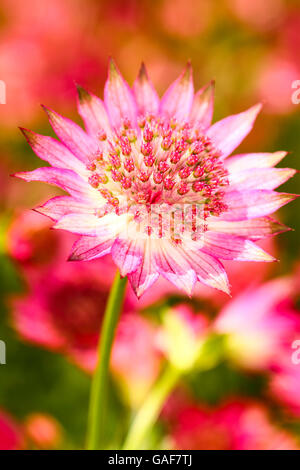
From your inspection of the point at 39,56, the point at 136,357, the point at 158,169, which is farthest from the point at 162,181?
the point at 39,56

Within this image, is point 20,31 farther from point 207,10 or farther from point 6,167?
point 207,10

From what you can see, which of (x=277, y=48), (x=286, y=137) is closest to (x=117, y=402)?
(x=286, y=137)

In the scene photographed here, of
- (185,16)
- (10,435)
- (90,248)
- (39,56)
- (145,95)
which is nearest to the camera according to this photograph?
(90,248)

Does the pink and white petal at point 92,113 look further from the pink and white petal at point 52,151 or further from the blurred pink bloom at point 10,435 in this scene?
the blurred pink bloom at point 10,435
